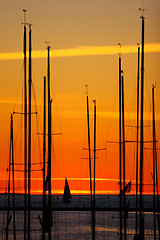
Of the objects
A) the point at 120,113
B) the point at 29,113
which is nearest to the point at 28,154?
the point at 29,113

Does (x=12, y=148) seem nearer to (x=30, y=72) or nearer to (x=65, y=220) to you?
(x=30, y=72)

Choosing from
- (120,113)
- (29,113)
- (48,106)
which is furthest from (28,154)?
(120,113)

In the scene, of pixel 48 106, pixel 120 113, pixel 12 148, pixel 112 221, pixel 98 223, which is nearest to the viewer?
pixel 48 106

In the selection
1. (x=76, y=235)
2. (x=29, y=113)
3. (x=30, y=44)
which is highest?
Result: (x=30, y=44)

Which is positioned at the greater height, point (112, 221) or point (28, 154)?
point (28, 154)

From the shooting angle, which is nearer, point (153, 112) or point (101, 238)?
point (153, 112)

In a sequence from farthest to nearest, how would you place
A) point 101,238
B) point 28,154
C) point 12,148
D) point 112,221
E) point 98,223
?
point 112,221
point 98,223
point 101,238
point 12,148
point 28,154

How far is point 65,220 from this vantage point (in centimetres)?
11600

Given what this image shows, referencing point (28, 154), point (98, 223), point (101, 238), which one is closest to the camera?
point (28, 154)

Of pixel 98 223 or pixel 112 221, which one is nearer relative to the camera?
pixel 98 223

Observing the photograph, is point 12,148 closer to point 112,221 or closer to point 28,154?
point 28,154

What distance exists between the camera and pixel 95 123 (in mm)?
46531

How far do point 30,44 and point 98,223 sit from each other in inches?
2933

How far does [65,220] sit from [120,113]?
77.5 metres
